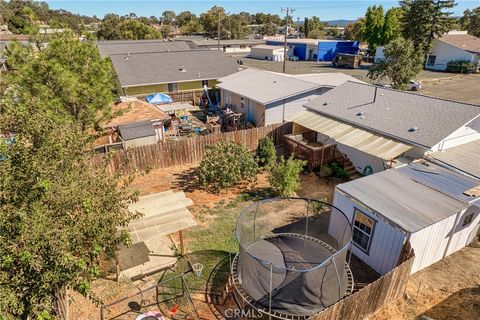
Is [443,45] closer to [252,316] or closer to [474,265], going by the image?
[474,265]

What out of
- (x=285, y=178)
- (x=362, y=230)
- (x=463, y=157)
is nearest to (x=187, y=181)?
(x=285, y=178)

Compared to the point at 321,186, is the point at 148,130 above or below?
above

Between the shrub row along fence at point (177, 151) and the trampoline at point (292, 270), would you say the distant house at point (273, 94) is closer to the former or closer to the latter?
the shrub row along fence at point (177, 151)

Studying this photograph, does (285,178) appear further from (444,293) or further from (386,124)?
(444,293)

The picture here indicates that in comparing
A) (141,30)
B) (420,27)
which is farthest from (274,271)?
(141,30)

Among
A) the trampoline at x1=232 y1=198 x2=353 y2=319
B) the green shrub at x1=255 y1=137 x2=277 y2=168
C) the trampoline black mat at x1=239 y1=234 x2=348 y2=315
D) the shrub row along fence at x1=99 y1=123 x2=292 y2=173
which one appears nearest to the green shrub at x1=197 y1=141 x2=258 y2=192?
the green shrub at x1=255 y1=137 x2=277 y2=168

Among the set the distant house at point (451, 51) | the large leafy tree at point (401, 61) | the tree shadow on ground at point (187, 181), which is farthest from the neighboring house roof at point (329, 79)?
the distant house at point (451, 51)

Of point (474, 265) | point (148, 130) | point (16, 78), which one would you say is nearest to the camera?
Result: point (474, 265)
